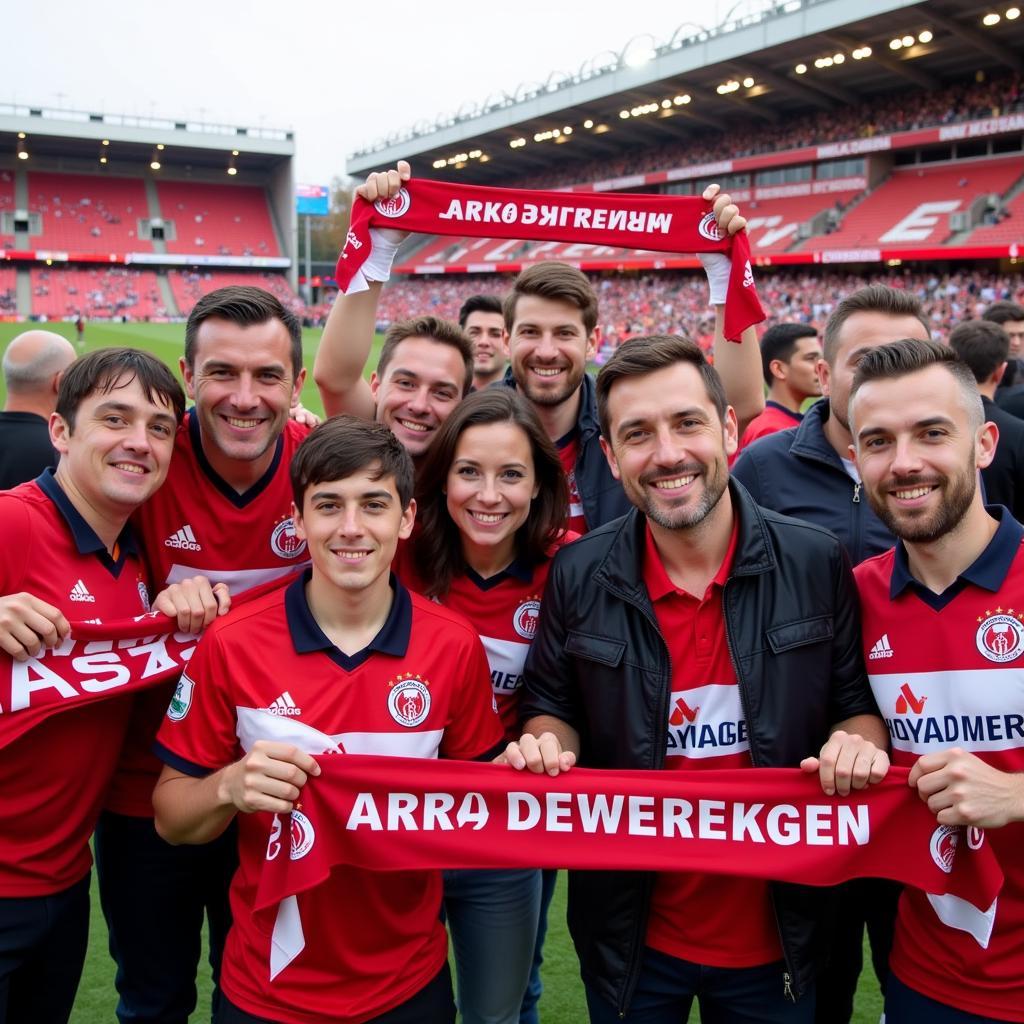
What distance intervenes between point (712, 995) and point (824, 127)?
41510 millimetres

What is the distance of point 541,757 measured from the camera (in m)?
2.32

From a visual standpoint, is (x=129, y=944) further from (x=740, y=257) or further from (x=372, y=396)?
(x=740, y=257)

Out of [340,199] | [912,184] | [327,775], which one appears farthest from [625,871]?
[340,199]

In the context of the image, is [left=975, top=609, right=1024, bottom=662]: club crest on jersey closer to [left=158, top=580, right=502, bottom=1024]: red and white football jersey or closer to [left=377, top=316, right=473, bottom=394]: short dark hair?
[left=158, top=580, right=502, bottom=1024]: red and white football jersey

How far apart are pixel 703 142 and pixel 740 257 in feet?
145

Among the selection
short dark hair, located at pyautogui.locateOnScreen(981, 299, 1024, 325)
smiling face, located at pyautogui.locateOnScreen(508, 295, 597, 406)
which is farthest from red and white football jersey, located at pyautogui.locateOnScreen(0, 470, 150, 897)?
short dark hair, located at pyautogui.locateOnScreen(981, 299, 1024, 325)

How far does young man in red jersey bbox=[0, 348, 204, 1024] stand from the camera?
2529 millimetres

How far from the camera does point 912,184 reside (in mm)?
35594

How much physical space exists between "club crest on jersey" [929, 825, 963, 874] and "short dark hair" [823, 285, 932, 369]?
1.81 m

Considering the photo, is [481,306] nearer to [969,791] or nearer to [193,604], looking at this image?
[193,604]

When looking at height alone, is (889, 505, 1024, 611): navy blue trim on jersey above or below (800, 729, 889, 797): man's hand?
above

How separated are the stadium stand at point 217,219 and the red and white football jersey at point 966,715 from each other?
6237 centimetres

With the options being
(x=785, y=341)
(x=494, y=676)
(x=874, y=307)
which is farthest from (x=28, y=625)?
(x=785, y=341)

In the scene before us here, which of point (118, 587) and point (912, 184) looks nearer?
point (118, 587)
